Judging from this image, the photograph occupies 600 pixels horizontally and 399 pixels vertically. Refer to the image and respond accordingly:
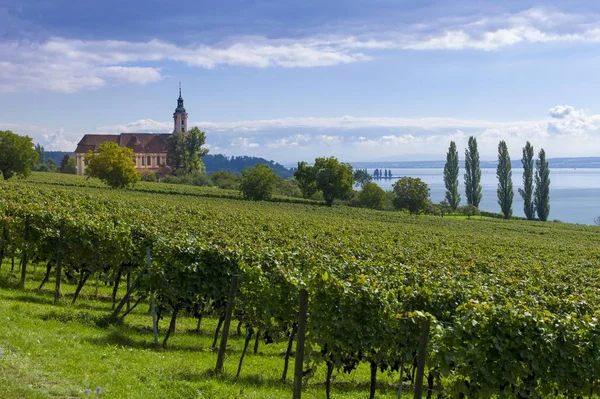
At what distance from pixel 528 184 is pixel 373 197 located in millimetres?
32815

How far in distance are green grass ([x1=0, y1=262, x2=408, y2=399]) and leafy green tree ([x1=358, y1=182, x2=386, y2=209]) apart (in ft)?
285

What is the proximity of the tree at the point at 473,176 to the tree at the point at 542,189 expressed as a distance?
11.4 m

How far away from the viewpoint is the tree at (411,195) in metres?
96.6

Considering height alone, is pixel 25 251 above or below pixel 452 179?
below

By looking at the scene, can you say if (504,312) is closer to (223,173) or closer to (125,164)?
(125,164)

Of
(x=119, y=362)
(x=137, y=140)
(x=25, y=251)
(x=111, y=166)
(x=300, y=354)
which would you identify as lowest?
(x=119, y=362)

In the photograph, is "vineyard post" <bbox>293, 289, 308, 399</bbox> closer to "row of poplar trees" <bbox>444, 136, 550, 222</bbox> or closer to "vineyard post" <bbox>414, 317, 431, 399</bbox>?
"vineyard post" <bbox>414, 317, 431, 399</bbox>

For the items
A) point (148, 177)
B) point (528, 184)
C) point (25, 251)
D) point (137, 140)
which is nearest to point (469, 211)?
point (528, 184)

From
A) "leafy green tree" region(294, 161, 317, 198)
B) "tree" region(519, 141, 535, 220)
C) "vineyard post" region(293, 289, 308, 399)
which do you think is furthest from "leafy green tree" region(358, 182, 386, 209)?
"vineyard post" region(293, 289, 308, 399)

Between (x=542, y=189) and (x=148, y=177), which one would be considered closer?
(x=542, y=189)

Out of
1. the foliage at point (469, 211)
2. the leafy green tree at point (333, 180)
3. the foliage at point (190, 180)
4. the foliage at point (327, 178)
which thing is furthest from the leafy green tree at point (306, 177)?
the foliage at point (190, 180)

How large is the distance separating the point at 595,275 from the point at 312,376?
1469 cm

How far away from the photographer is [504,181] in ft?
360

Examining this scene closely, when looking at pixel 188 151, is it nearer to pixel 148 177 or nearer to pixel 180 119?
pixel 148 177
